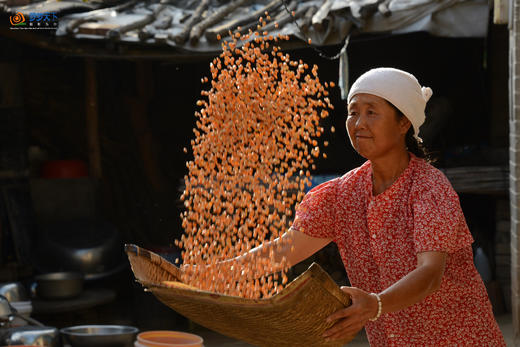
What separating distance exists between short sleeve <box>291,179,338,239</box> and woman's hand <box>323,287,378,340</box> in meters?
0.48

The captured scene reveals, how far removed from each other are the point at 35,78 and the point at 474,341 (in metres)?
6.08

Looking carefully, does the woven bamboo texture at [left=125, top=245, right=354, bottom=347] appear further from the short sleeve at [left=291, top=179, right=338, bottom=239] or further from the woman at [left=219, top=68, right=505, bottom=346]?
the short sleeve at [left=291, top=179, right=338, bottom=239]

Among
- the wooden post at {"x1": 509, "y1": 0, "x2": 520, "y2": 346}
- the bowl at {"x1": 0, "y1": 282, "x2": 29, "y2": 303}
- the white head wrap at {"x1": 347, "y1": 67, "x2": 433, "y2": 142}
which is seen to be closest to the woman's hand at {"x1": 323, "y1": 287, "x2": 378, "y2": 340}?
the white head wrap at {"x1": 347, "y1": 67, "x2": 433, "y2": 142}

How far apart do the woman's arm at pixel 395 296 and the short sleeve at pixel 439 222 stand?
0.09ft

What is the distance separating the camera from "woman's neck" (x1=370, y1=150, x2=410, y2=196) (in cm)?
216

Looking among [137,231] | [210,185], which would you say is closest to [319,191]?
[210,185]

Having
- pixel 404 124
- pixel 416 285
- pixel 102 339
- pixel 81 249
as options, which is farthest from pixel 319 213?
pixel 81 249

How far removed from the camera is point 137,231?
779 cm

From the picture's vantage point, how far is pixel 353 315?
179 cm

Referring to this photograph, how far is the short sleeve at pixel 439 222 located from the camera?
6.43ft

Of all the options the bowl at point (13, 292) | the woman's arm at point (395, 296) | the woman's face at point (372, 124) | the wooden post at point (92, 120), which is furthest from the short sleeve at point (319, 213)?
the wooden post at point (92, 120)

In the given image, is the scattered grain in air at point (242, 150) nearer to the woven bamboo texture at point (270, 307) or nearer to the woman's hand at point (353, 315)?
the woven bamboo texture at point (270, 307)

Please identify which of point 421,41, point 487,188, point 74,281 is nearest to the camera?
point 74,281

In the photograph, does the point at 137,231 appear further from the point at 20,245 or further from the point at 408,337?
the point at 408,337
